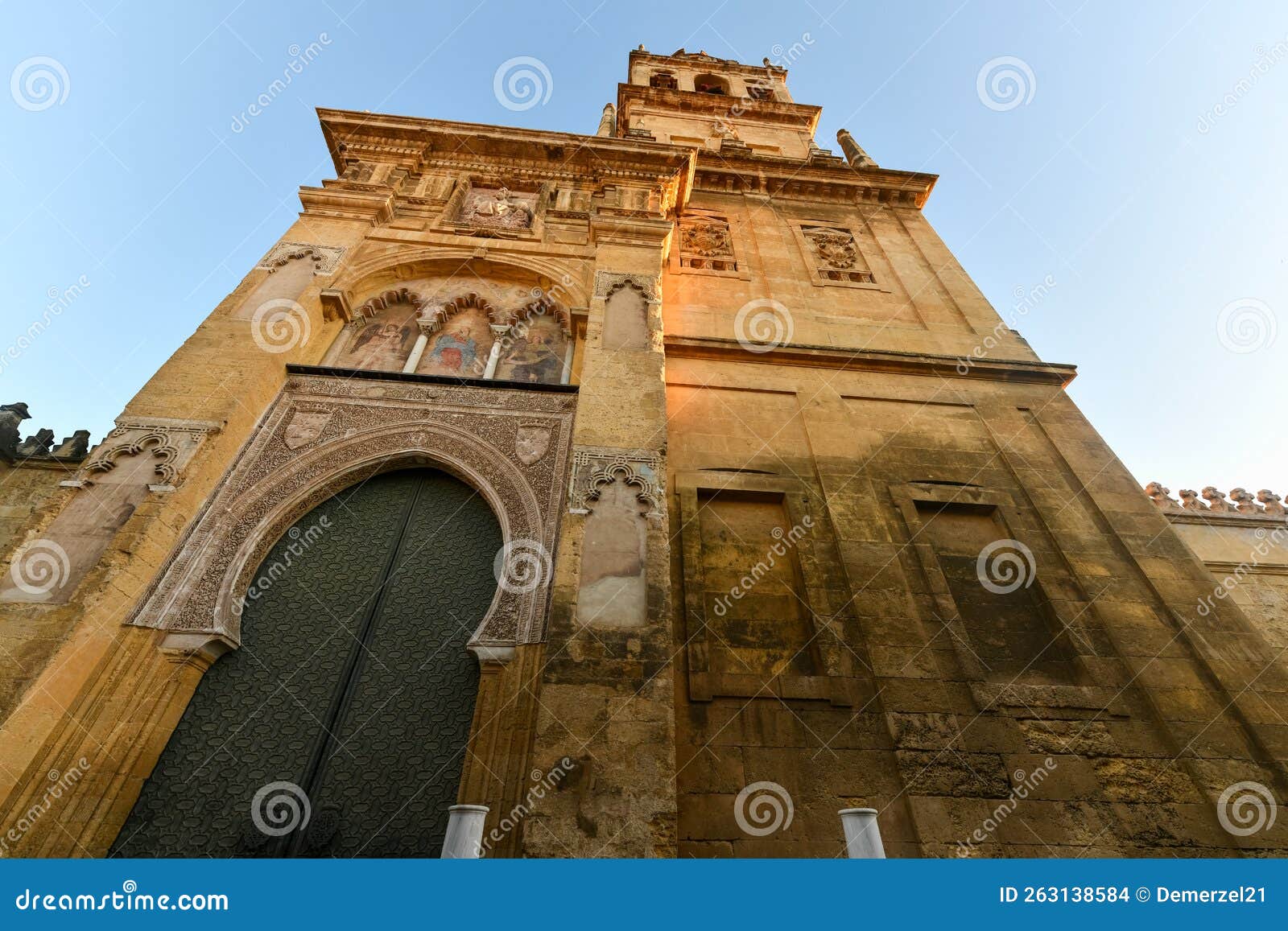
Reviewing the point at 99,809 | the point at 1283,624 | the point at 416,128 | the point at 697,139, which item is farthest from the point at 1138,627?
the point at 697,139

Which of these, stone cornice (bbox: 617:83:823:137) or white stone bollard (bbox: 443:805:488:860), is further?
stone cornice (bbox: 617:83:823:137)

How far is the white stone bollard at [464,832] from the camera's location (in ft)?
8.72

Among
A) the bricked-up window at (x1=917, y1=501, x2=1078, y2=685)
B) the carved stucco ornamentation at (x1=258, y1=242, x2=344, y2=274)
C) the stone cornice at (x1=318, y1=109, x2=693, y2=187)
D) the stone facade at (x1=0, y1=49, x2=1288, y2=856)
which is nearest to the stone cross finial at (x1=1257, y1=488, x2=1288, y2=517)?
the stone facade at (x1=0, y1=49, x2=1288, y2=856)

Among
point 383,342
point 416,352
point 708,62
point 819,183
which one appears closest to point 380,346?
point 383,342

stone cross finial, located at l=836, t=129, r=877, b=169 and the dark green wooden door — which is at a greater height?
stone cross finial, located at l=836, t=129, r=877, b=169

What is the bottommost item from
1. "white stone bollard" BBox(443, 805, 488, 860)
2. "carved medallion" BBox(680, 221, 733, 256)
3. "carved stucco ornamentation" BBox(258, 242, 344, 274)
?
"white stone bollard" BBox(443, 805, 488, 860)

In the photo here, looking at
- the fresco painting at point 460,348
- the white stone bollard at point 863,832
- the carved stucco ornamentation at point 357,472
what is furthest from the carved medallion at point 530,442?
the white stone bollard at point 863,832

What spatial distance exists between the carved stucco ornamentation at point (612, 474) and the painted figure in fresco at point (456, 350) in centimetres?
282

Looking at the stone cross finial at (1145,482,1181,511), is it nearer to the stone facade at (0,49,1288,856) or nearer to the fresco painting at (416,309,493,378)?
the stone facade at (0,49,1288,856)

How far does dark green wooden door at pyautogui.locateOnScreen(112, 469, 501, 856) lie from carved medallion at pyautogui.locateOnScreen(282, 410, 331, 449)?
0.74 meters

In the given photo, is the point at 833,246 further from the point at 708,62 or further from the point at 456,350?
the point at 708,62

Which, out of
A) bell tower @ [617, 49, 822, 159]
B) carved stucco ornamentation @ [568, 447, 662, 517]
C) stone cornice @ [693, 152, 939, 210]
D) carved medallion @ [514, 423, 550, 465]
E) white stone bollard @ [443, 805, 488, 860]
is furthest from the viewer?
bell tower @ [617, 49, 822, 159]

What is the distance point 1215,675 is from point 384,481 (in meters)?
8.20

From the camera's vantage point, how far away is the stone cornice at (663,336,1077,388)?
8.18 meters
